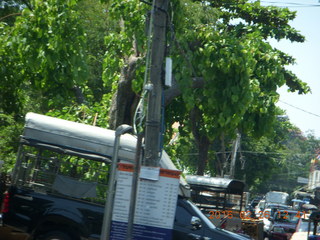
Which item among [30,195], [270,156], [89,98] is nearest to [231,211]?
[89,98]

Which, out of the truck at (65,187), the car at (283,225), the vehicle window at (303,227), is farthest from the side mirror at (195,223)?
the car at (283,225)

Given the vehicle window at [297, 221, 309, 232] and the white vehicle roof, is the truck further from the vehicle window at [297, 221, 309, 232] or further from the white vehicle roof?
the vehicle window at [297, 221, 309, 232]

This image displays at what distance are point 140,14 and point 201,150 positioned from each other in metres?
17.1

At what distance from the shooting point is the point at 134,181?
30.7 ft

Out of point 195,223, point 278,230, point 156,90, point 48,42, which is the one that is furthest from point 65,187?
point 278,230

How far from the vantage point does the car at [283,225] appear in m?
26.2

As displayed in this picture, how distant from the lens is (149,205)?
9.59 meters

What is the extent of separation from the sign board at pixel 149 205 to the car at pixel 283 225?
15.5 metres

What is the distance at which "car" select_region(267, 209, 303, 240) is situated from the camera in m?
26.2

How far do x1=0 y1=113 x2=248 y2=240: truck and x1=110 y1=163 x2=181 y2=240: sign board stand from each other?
2201 millimetres

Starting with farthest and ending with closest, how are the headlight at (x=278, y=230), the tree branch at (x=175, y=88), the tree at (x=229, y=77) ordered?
the headlight at (x=278, y=230), the tree branch at (x=175, y=88), the tree at (x=229, y=77)

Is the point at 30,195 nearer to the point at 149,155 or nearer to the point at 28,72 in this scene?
the point at 149,155

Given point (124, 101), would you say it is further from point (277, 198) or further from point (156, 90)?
point (277, 198)

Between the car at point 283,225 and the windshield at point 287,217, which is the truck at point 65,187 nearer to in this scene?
the car at point 283,225
